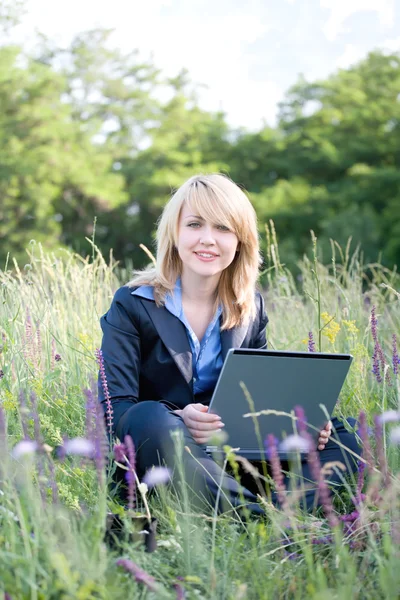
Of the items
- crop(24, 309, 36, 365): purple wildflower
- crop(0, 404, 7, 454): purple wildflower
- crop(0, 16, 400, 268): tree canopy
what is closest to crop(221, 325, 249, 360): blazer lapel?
crop(24, 309, 36, 365): purple wildflower

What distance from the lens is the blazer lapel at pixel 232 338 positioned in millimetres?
2719

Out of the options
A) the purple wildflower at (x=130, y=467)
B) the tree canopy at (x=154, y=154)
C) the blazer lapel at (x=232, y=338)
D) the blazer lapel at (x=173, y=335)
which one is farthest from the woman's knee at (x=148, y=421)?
the tree canopy at (x=154, y=154)

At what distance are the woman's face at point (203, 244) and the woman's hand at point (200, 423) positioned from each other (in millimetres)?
562

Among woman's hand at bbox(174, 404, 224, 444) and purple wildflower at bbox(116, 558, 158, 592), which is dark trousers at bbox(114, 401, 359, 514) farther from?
purple wildflower at bbox(116, 558, 158, 592)

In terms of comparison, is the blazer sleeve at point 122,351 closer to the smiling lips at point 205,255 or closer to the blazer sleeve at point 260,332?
the smiling lips at point 205,255

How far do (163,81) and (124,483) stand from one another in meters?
26.3

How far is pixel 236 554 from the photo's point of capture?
5.79ft

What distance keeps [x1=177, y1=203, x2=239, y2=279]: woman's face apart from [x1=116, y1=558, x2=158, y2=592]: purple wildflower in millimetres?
1363

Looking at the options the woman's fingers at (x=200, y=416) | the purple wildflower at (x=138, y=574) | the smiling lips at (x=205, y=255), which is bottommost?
the purple wildflower at (x=138, y=574)

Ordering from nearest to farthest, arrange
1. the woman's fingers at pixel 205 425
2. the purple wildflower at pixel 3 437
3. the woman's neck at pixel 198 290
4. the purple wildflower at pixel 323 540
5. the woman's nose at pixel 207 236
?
the purple wildflower at pixel 3 437
the purple wildflower at pixel 323 540
the woman's fingers at pixel 205 425
the woman's nose at pixel 207 236
the woman's neck at pixel 198 290

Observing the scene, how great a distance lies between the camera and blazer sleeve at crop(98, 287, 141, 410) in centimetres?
254

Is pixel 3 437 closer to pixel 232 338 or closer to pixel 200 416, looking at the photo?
pixel 200 416

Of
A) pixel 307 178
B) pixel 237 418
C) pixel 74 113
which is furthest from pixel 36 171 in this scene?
pixel 237 418

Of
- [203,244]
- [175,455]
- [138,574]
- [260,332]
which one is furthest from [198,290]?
[138,574]
